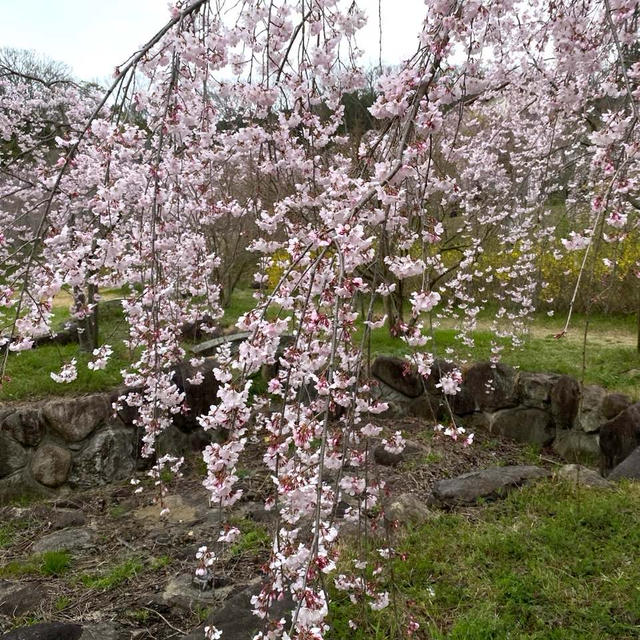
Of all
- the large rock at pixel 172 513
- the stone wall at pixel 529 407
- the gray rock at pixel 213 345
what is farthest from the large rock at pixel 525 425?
the large rock at pixel 172 513

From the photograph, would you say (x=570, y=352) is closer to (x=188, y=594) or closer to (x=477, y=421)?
(x=477, y=421)

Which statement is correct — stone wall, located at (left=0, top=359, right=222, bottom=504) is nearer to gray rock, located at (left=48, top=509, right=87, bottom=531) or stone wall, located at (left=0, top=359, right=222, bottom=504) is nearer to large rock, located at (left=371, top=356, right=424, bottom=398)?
gray rock, located at (left=48, top=509, right=87, bottom=531)

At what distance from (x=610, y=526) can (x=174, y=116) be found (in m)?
3.06

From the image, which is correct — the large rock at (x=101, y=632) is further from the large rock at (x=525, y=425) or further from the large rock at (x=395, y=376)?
the large rock at (x=525, y=425)

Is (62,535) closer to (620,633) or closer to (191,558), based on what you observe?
(191,558)

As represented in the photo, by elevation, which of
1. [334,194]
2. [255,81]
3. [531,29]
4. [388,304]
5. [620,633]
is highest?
[531,29]

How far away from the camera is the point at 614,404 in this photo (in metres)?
4.83

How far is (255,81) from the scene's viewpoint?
2457mm

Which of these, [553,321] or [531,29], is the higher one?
[531,29]

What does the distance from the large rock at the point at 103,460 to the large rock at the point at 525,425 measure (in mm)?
3628

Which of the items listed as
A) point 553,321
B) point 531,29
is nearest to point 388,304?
point 553,321

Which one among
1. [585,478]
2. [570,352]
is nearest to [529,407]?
[570,352]

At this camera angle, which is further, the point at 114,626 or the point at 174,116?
the point at 114,626

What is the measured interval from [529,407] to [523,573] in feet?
9.85
